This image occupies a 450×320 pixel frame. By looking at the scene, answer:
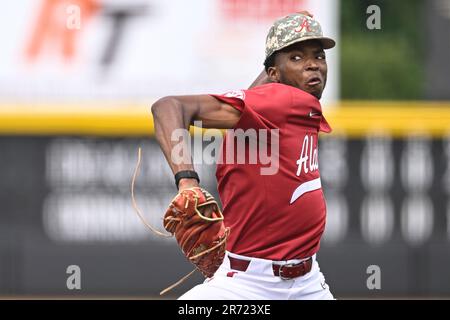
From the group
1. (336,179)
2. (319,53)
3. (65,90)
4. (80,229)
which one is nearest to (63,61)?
(65,90)

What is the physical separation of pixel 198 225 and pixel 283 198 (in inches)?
→ 19.3

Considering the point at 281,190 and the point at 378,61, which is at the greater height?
the point at 378,61

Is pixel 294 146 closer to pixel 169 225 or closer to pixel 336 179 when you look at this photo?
pixel 169 225

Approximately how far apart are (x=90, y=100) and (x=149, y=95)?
500 millimetres

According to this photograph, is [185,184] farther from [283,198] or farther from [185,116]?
[283,198]

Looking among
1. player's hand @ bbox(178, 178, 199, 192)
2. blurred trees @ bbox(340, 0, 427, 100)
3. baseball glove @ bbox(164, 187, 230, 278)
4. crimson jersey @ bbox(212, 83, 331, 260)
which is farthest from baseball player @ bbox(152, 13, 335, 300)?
blurred trees @ bbox(340, 0, 427, 100)

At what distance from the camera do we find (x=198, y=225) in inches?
144

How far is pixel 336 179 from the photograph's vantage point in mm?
8406

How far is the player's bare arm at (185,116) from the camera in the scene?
3545 mm

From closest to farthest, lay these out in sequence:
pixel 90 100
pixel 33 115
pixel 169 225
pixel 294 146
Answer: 1. pixel 169 225
2. pixel 294 146
3. pixel 33 115
4. pixel 90 100

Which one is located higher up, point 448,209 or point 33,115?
point 33,115

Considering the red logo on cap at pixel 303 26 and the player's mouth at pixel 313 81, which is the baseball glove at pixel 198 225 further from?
the red logo on cap at pixel 303 26

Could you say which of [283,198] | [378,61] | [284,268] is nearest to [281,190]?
[283,198]

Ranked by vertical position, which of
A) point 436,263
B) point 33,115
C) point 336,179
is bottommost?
point 436,263
